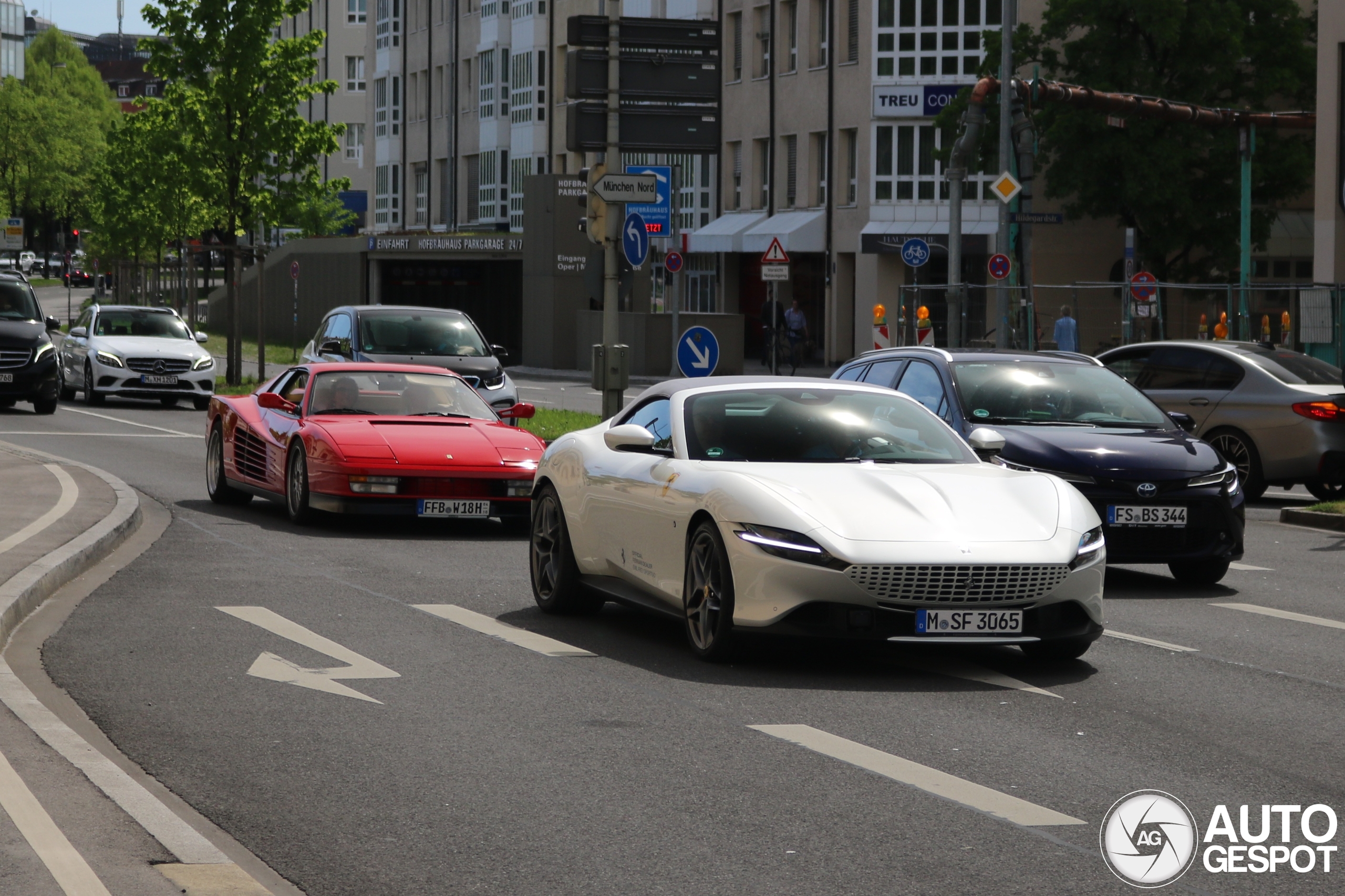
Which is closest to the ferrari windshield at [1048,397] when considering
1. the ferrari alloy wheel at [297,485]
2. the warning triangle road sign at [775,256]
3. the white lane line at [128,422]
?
the ferrari alloy wheel at [297,485]

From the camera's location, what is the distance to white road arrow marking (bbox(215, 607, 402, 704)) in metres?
8.73

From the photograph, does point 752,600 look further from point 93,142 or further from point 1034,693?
point 93,142

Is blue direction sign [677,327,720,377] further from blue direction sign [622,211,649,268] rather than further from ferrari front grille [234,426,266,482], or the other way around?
ferrari front grille [234,426,266,482]

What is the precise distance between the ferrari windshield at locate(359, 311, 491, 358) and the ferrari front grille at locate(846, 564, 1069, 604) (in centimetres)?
1803

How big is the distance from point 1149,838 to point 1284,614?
5.90m

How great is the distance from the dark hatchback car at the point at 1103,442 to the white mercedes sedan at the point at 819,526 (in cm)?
146

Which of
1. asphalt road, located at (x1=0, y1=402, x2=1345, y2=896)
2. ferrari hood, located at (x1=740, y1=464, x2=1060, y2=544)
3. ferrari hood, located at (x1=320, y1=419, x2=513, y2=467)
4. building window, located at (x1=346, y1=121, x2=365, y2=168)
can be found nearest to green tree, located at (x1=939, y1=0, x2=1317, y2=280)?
ferrari hood, located at (x1=320, y1=419, x2=513, y2=467)

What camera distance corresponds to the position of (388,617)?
11.0 metres

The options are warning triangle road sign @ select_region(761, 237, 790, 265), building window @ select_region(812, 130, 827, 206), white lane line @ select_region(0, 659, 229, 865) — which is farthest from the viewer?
building window @ select_region(812, 130, 827, 206)

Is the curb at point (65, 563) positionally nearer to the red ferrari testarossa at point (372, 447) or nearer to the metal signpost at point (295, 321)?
the red ferrari testarossa at point (372, 447)

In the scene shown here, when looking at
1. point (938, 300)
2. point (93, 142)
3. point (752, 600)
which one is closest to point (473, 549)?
point (752, 600)

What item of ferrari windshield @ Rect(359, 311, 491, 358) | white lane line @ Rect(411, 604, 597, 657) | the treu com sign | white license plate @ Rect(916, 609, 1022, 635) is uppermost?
the treu com sign

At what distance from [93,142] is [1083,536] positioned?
433ft

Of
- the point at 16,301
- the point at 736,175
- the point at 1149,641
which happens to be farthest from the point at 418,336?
the point at 736,175
